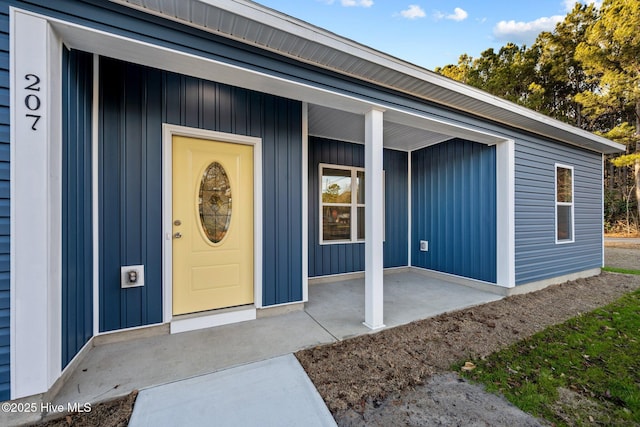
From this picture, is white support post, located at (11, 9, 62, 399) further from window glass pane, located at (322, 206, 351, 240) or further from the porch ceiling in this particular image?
window glass pane, located at (322, 206, 351, 240)

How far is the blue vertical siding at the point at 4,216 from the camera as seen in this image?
4.65 ft

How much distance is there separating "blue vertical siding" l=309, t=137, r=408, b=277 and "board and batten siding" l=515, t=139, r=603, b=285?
197 centimetres

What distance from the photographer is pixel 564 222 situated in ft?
15.9

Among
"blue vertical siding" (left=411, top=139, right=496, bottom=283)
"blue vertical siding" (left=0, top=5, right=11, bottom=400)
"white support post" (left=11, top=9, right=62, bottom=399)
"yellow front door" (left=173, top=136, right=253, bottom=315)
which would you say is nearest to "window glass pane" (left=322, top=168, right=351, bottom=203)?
"blue vertical siding" (left=411, top=139, right=496, bottom=283)

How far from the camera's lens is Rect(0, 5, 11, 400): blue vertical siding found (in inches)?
55.7

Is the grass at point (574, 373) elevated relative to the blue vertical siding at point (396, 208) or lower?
lower

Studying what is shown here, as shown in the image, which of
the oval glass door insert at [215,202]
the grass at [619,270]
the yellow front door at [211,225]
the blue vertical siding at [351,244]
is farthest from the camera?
the grass at [619,270]

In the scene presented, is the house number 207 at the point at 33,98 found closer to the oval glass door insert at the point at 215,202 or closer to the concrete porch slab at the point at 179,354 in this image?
the oval glass door insert at the point at 215,202

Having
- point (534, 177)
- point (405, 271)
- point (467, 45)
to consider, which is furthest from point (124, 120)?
point (467, 45)

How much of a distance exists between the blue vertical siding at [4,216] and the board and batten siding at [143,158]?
2.77 feet

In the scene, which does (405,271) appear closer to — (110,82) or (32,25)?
(110,82)

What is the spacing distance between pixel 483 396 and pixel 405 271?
12.1 feet

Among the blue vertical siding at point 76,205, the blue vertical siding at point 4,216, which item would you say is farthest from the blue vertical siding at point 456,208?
the blue vertical siding at point 4,216

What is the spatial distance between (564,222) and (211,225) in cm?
616
